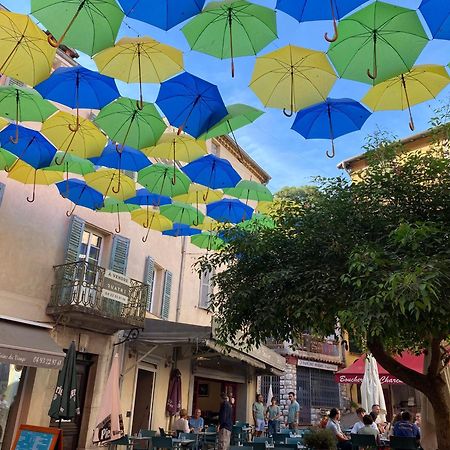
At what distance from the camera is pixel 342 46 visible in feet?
23.7

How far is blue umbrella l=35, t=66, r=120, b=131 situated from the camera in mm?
8219

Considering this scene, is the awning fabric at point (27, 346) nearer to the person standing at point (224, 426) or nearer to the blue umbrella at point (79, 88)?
the person standing at point (224, 426)

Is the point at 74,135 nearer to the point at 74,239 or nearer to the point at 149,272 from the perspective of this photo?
the point at 74,239

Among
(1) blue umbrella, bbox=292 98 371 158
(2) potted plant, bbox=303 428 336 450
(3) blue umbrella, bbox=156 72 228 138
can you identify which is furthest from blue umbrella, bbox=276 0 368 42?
(2) potted plant, bbox=303 428 336 450

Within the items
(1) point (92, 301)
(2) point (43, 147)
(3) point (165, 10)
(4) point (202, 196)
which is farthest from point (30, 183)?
(3) point (165, 10)

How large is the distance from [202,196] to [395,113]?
5.68 m

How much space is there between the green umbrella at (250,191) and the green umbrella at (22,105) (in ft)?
16.4

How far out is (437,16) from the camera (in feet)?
21.3

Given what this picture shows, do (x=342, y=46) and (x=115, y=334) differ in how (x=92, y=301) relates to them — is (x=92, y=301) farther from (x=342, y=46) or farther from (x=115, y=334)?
(x=342, y=46)

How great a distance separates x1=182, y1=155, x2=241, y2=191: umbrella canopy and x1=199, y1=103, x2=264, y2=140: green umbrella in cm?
177

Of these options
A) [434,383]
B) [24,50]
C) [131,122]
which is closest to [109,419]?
[131,122]

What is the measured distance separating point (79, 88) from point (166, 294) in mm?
9101

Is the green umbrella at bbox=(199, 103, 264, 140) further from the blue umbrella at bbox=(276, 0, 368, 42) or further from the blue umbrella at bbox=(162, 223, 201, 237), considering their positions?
the blue umbrella at bbox=(162, 223, 201, 237)

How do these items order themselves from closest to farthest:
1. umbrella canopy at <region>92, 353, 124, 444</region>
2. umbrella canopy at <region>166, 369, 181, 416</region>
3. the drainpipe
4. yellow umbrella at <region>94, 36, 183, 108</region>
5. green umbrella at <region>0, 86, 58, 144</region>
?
1. yellow umbrella at <region>94, 36, 183, 108</region>
2. green umbrella at <region>0, 86, 58, 144</region>
3. umbrella canopy at <region>92, 353, 124, 444</region>
4. umbrella canopy at <region>166, 369, 181, 416</region>
5. the drainpipe
